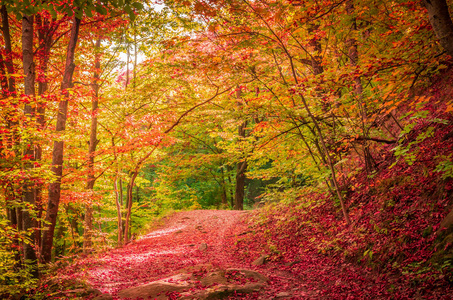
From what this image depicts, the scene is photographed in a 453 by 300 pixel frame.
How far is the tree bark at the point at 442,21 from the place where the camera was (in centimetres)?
303

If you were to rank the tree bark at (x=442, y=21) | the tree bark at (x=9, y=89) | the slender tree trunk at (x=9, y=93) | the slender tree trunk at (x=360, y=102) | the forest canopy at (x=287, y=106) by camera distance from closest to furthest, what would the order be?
1. the tree bark at (x=442, y=21)
2. the forest canopy at (x=287, y=106)
3. the slender tree trunk at (x=9, y=93)
4. the tree bark at (x=9, y=89)
5. the slender tree trunk at (x=360, y=102)

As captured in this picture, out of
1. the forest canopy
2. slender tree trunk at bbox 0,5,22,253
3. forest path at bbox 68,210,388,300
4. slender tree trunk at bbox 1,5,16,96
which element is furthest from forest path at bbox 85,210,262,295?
slender tree trunk at bbox 1,5,16,96

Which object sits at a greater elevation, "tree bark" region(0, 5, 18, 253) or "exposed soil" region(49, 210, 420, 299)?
"tree bark" region(0, 5, 18, 253)

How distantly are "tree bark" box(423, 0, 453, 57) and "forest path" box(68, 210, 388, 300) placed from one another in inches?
129

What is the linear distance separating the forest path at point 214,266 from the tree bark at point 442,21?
10.8ft

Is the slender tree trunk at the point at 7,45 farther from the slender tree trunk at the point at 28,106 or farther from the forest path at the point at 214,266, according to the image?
the forest path at the point at 214,266

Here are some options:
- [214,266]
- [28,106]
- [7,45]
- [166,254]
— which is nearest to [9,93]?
[28,106]

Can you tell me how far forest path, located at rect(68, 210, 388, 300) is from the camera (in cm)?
450

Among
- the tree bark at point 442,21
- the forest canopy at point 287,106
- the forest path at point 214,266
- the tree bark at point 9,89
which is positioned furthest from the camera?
the tree bark at point 9,89

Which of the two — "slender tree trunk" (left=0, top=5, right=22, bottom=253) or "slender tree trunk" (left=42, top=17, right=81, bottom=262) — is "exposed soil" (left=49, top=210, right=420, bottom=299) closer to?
"slender tree trunk" (left=42, top=17, right=81, bottom=262)

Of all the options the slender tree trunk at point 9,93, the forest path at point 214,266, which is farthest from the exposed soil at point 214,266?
the slender tree trunk at point 9,93

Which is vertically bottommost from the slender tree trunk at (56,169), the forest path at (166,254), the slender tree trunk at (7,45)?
the forest path at (166,254)

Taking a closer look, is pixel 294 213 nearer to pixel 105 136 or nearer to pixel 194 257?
pixel 194 257

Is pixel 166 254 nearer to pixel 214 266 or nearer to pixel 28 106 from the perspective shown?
pixel 214 266
